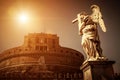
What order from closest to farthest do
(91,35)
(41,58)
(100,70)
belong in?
(100,70) → (91,35) → (41,58)

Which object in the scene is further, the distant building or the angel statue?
the distant building

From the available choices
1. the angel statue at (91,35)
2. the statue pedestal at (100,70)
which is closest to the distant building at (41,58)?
the angel statue at (91,35)

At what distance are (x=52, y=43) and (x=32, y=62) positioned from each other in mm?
5149

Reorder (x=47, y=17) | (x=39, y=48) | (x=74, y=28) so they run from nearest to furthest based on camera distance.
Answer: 1. (x=47, y=17)
2. (x=74, y=28)
3. (x=39, y=48)

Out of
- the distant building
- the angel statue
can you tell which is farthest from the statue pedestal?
the distant building

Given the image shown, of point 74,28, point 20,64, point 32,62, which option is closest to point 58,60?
point 32,62

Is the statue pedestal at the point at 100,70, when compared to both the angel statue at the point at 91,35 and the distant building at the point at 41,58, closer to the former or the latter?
the angel statue at the point at 91,35

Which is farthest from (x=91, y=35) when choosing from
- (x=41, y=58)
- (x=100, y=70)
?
(x=41, y=58)

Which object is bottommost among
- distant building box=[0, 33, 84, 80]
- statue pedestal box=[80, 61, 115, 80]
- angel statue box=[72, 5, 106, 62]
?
statue pedestal box=[80, 61, 115, 80]

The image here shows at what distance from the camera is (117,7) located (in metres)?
5.73

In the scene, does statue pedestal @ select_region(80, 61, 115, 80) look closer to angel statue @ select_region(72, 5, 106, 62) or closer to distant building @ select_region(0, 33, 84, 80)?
angel statue @ select_region(72, 5, 106, 62)

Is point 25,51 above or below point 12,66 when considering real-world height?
above

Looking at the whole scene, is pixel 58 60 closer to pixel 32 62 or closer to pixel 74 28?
pixel 32 62

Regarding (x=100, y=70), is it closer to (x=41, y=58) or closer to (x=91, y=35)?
(x=91, y=35)
